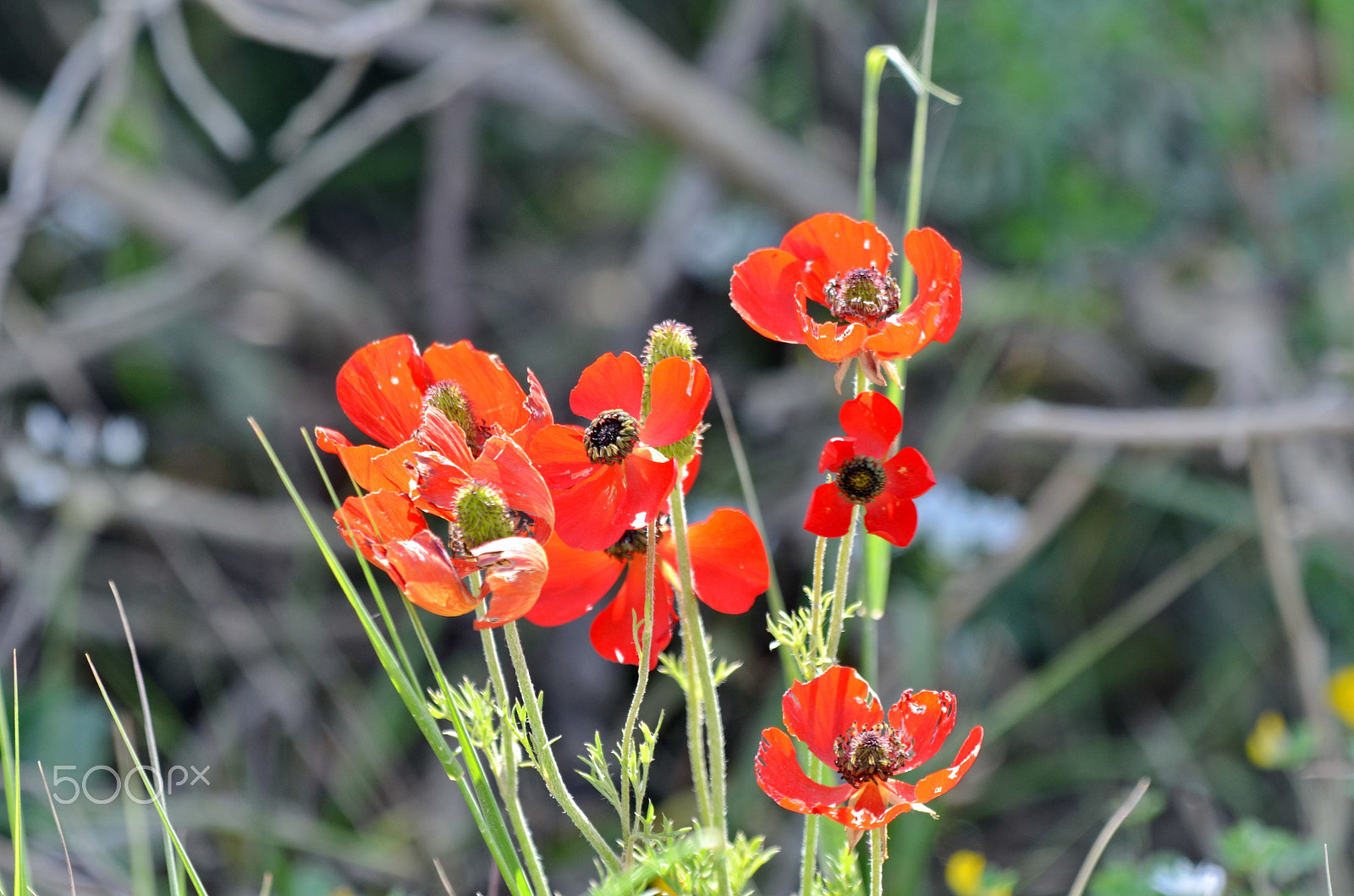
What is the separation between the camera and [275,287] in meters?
2.02

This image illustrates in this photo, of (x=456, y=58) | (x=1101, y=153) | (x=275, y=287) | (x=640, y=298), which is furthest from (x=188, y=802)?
(x=1101, y=153)

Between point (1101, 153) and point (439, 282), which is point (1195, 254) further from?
point (439, 282)

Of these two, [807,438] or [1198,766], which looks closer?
[1198,766]

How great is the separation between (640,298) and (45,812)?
1245mm

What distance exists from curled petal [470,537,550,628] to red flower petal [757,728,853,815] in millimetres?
129

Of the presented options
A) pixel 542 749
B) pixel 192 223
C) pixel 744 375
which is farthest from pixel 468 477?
pixel 192 223

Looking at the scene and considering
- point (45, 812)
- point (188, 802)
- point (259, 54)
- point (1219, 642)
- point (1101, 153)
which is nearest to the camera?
point (45, 812)

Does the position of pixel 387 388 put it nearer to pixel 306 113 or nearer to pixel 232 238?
pixel 232 238

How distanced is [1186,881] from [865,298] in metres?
0.60

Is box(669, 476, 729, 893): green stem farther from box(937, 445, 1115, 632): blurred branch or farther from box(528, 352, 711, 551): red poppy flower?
box(937, 445, 1115, 632): blurred branch

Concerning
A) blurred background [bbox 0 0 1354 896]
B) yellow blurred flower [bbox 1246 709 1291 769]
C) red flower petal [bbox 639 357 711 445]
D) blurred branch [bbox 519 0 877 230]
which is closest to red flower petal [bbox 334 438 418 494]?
red flower petal [bbox 639 357 711 445]

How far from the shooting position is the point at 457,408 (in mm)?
563

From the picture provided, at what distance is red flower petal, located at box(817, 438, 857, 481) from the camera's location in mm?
501
